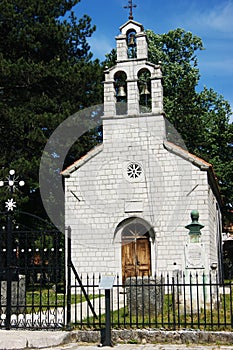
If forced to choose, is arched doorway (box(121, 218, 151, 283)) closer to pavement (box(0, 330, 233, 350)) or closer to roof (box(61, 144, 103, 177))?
roof (box(61, 144, 103, 177))

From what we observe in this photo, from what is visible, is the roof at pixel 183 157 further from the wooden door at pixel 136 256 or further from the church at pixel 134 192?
the wooden door at pixel 136 256

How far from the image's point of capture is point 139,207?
1817 cm

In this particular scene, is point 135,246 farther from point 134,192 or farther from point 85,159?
point 85,159

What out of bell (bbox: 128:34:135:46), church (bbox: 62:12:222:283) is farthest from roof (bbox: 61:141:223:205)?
bell (bbox: 128:34:135:46)

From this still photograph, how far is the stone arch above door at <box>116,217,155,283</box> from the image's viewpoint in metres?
18.2

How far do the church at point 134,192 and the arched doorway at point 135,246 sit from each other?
39 millimetres

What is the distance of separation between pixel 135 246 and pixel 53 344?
10153 millimetres

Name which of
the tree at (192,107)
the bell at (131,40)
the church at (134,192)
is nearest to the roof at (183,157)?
the church at (134,192)

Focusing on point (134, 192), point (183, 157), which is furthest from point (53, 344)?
point (183, 157)

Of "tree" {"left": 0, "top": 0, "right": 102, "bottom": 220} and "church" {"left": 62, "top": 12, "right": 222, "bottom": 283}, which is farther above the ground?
"tree" {"left": 0, "top": 0, "right": 102, "bottom": 220}

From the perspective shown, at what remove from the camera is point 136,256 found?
60.3 feet

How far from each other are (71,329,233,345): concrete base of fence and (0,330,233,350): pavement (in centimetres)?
15

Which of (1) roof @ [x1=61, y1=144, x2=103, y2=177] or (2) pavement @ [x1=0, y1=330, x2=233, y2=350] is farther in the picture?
(1) roof @ [x1=61, y1=144, x2=103, y2=177]

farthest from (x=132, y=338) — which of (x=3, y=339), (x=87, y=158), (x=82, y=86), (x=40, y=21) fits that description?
(x=40, y=21)
